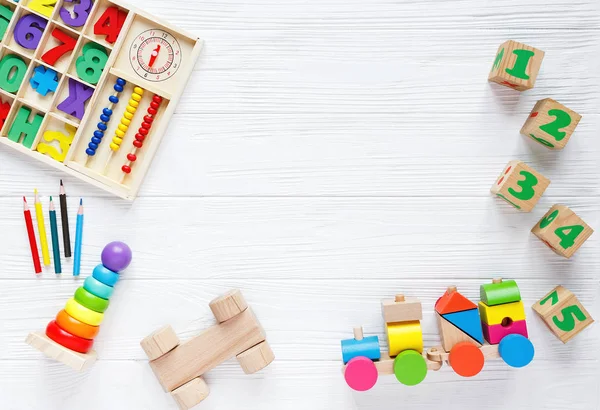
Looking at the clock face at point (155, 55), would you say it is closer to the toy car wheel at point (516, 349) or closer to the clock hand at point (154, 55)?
the clock hand at point (154, 55)

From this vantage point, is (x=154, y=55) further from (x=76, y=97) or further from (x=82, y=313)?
(x=82, y=313)

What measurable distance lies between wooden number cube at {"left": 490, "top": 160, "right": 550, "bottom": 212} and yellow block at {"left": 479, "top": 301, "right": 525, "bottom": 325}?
0.47 feet

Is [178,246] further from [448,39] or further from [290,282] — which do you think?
[448,39]

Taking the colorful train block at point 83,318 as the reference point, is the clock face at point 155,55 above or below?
above

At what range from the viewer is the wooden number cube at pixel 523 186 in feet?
2.59

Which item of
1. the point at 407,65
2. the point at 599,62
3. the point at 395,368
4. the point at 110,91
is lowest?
the point at 395,368

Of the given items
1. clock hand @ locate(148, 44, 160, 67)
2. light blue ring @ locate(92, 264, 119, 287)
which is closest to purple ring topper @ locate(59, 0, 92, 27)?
clock hand @ locate(148, 44, 160, 67)

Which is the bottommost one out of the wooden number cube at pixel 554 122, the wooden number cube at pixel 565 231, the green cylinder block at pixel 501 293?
the green cylinder block at pixel 501 293

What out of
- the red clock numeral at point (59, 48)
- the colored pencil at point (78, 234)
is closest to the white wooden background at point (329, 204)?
the colored pencil at point (78, 234)

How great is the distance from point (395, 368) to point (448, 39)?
0.50 m

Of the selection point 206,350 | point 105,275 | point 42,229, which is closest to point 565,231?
point 206,350

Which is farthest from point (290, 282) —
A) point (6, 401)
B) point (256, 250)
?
point (6, 401)

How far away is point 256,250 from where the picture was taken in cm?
85

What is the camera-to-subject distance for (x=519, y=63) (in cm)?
78
